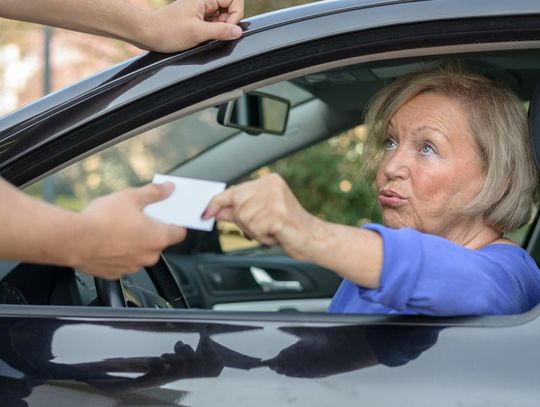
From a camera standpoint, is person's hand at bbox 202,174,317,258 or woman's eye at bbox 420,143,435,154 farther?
woman's eye at bbox 420,143,435,154

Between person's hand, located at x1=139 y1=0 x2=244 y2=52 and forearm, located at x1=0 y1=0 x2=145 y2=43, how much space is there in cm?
8

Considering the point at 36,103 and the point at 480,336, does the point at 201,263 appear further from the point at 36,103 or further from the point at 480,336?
the point at 480,336

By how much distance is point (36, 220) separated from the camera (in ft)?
4.78

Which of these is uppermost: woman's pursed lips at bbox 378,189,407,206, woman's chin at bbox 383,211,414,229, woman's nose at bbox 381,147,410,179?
woman's nose at bbox 381,147,410,179

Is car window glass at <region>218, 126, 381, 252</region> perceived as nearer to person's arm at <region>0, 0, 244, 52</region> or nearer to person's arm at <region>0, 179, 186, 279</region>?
person's arm at <region>0, 0, 244, 52</region>

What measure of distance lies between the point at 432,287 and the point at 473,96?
2.19ft

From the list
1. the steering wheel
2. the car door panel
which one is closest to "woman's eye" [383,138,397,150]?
the steering wheel

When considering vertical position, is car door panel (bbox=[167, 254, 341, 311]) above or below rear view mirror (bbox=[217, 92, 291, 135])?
below

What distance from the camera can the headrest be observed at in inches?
73.9

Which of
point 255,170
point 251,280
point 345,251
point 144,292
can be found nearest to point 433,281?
point 345,251

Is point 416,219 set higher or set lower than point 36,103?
lower

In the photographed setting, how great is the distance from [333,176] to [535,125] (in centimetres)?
635

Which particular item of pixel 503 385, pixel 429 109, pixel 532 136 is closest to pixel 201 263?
pixel 429 109

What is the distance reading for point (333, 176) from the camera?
27.0ft
